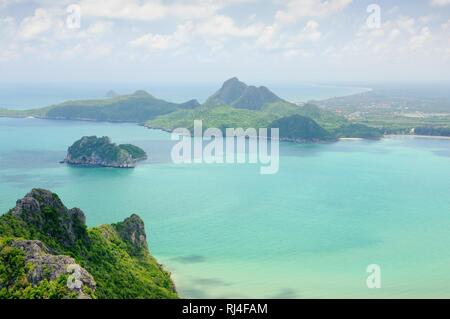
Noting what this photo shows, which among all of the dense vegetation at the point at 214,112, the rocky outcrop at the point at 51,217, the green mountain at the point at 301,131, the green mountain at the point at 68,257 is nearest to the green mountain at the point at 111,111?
the dense vegetation at the point at 214,112

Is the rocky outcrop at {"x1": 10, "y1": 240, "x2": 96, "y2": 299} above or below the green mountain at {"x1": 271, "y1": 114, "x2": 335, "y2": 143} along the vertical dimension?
below

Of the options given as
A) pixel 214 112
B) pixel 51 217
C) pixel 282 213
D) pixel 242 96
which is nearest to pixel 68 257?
pixel 51 217

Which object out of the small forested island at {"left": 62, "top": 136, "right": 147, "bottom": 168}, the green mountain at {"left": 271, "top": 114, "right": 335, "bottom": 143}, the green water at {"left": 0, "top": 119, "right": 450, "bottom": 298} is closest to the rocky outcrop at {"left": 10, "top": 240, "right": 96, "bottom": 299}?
the green water at {"left": 0, "top": 119, "right": 450, "bottom": 298}

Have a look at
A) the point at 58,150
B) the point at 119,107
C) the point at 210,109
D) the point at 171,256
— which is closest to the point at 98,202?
the point at 171,256

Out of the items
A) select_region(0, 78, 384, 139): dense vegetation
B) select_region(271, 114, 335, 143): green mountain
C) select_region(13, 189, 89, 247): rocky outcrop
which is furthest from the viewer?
select_region(0, 78, 384, 139): dense vegetation

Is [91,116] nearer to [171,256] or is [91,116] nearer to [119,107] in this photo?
[119,107]

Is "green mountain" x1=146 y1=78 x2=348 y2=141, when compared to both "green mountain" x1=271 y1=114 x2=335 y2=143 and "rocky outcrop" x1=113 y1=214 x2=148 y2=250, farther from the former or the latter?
"rocky outcrop" x1=113 y1=214 x2=148 y2=250

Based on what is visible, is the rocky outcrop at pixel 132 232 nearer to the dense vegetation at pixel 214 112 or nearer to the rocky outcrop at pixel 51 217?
the rocky outcrop at pixel 51 217
